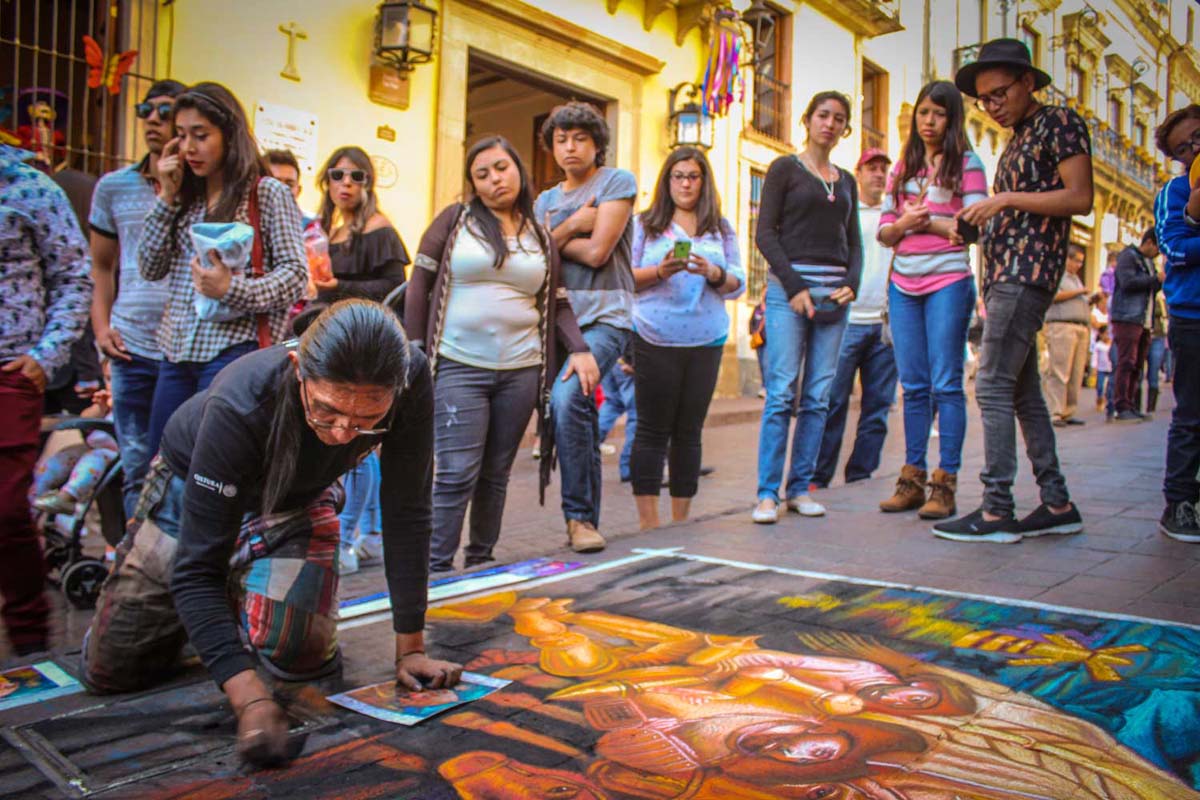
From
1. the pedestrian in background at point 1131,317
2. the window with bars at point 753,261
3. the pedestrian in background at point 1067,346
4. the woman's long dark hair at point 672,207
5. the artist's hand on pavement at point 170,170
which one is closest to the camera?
the artist's hand on pavement at point 170,170

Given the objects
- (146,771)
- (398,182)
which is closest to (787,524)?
(146,771)

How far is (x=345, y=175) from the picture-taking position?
4277 millimetres

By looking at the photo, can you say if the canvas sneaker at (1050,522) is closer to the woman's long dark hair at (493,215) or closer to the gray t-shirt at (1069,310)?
the woman's long dark hair at (493,215)

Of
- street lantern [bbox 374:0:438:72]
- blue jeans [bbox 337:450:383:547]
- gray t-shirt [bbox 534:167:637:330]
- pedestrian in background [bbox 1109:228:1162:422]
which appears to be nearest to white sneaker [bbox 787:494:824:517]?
gray t-shirt [bbox 534:167:637:330]

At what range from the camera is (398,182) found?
8648 millimetres

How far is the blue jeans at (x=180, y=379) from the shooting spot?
287 cm

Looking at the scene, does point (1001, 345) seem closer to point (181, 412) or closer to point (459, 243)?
point (459, 243)

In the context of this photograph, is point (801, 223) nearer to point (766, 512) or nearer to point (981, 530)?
point (766, 512)

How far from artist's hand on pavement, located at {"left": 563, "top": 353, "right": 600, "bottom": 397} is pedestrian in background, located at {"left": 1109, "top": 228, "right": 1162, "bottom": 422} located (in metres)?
6.02

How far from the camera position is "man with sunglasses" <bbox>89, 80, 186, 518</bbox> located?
308 cm

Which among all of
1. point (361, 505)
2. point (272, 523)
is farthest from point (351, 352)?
point (361, 505)

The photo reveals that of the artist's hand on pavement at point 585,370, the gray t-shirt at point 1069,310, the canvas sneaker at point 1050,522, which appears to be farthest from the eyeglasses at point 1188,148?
the gray t-shirt at point 1069,310

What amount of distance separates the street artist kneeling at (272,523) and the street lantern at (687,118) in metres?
9.78

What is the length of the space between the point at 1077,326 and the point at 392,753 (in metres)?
8.38
